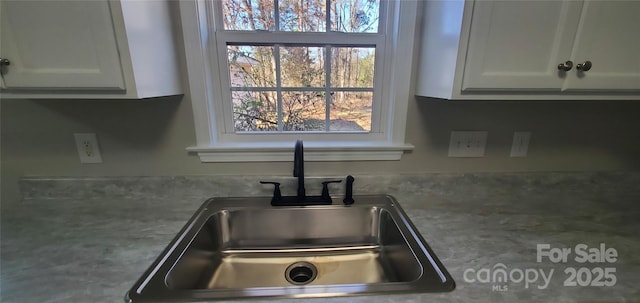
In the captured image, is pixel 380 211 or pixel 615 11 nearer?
pixel 615 11

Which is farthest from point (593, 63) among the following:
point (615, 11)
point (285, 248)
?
point (285, 248)

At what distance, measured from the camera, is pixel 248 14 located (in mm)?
1045

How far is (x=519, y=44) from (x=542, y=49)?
0.23 feet

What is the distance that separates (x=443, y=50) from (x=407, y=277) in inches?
27.9

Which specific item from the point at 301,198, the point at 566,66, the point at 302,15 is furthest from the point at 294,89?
the point at 566,66

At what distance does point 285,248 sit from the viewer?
3.39 ft

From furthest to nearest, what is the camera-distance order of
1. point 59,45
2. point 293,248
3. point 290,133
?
point 290,133, point 293,248, point 59,45

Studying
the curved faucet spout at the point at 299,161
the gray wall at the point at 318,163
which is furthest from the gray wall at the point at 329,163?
the curved faucet spout at the point at 299,161

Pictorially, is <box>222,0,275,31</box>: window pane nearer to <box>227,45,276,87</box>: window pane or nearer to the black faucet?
<box>227,45,276,87</box>: window pane

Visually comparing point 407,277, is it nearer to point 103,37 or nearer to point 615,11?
point 615,11

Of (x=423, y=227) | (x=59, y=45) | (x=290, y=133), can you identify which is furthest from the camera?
(x=290, y=133)

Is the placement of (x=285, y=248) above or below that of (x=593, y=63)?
below

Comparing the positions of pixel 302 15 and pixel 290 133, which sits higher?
pixel 302 15

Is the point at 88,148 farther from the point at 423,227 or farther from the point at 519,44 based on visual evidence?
the point at 519,44
